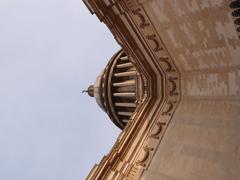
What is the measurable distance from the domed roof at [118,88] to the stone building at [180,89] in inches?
520

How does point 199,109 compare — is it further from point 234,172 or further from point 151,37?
point 234,172

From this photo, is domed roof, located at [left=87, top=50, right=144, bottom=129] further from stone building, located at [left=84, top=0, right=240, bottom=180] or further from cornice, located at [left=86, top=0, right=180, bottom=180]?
stone building, located at [left=84, top=0, right=240, bottom=180]

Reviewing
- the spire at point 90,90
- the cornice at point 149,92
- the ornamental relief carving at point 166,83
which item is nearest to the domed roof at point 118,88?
the spire at point 90,90

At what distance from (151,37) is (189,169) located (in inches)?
297

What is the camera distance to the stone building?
1747cm

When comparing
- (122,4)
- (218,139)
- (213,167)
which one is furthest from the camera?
(122,4)

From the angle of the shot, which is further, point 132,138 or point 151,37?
point 132,138

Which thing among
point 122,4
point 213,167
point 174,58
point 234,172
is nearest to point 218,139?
point 213,167

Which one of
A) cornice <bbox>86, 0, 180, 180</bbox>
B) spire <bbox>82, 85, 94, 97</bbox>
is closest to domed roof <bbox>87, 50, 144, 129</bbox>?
spire <bbox>82, 85, 94, 97</bbox>

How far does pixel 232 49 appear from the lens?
1838 centimetres

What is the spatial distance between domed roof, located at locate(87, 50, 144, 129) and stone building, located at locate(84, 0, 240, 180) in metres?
13.2

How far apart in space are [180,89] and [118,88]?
18.1 metres

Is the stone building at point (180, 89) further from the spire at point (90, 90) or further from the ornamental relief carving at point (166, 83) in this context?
the spire at point (90, 90)

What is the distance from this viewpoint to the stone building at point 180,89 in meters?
17.5
